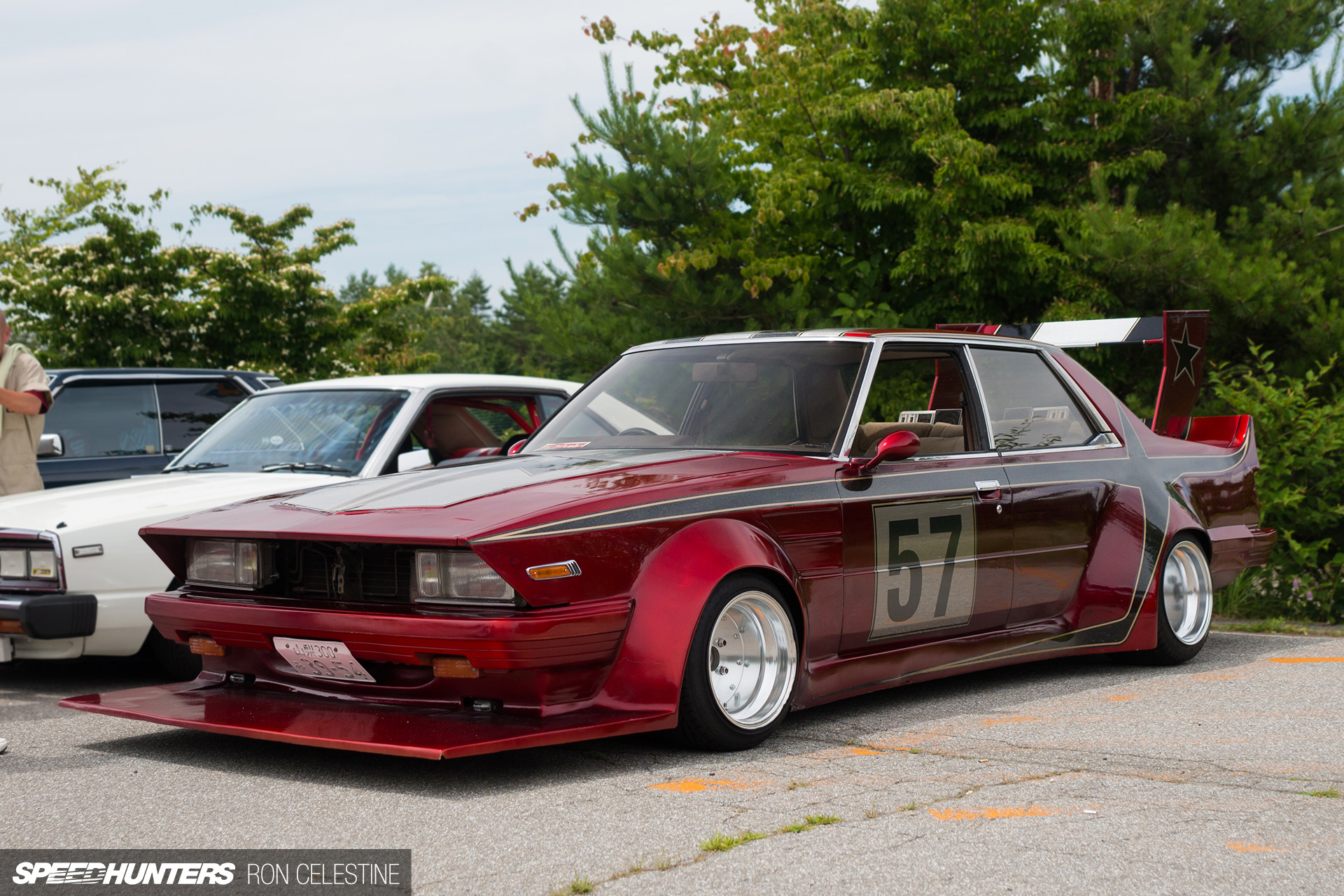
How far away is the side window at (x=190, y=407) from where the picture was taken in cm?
877

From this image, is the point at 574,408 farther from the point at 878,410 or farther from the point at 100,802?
the point at 100,802

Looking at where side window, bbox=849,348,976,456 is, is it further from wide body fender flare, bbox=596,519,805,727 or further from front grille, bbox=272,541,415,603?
front grille, bbox=272,541,415,603

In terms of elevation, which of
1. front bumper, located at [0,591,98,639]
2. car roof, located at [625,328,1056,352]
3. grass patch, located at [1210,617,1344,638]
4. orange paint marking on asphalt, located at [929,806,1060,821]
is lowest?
grass patch, located at [1210,617,1344,638]

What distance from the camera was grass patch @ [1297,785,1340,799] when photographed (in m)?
3.86

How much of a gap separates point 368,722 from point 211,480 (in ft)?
9.69

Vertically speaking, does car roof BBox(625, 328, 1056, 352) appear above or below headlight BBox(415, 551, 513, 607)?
above

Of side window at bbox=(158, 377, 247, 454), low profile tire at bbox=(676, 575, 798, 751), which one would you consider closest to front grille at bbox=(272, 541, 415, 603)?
low profile tire at bbox=(676, 575, 798, 751)

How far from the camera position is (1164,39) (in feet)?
50.1

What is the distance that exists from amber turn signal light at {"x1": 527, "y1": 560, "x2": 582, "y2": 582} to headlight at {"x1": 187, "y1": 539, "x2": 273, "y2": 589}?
43.2 inches

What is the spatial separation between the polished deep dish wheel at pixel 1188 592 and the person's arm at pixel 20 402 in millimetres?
5892

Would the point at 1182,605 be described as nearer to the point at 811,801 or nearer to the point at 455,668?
the point at 811,801

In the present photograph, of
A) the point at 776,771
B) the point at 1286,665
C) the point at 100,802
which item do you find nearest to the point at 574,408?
the point at 776,771

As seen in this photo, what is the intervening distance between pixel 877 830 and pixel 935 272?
1239 centimetres

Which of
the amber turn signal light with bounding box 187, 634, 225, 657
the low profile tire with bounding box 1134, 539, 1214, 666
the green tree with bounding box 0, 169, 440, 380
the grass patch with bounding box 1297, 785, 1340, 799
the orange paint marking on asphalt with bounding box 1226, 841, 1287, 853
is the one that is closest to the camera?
the orange paint marking on asphalt with bounding box 1226, 841, 1287, 853
